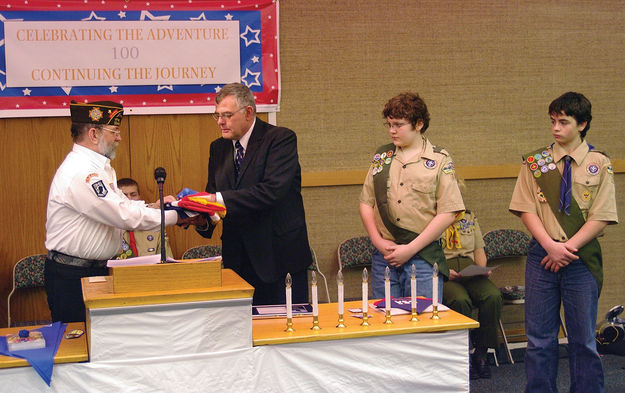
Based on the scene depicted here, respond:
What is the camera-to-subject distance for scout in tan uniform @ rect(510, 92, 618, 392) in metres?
3.86

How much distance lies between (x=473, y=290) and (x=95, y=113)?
9.61 feet

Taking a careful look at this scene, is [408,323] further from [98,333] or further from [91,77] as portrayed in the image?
[91,77]

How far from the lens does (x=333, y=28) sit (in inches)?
219

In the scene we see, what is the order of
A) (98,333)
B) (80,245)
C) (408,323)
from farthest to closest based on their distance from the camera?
(80,245) → (408,323) → (98,333)

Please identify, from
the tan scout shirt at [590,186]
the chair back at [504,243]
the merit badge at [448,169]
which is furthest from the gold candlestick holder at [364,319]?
the chair back at [504,243]

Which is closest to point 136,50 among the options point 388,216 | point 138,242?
point 138,242

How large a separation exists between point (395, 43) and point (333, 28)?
1.63 feet

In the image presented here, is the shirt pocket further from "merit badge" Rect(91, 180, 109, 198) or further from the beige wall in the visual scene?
"merit badge" Rect(91, 180, 109, 198)

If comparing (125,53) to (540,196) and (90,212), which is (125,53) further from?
(540,196)

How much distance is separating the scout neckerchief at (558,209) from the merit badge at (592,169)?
11cm

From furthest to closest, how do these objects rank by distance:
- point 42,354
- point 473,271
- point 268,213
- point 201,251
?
point 201,251 < point 473,271 < point 268,213 < point 42,354

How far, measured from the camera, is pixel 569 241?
12.6ft

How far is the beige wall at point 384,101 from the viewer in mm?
5215

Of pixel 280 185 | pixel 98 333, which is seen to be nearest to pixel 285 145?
pixel 280 185
